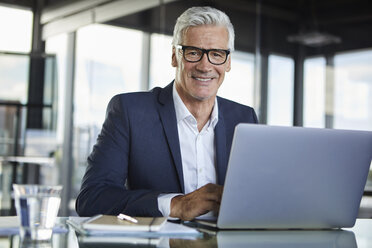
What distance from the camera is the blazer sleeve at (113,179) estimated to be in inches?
60.1

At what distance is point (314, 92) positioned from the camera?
511 cm

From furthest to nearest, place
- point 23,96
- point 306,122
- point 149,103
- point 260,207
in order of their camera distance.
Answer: point 306,122 → point 23,96 → point 149,103 → point 260,207

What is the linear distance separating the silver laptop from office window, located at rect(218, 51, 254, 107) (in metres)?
3.57

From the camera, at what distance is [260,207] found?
1292 millimetres

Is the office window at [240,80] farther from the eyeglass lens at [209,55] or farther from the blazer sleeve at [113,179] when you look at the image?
the blazer sleeve at [113,179]

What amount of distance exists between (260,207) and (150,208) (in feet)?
1.15

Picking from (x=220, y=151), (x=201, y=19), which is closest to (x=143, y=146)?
(x=220, y=151)

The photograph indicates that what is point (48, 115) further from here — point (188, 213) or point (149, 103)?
point (188, 213)

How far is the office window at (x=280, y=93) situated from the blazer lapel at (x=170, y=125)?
10.7 feet

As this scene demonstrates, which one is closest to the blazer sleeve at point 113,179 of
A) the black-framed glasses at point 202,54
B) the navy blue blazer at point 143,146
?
the navy blue blazer at point 143,146

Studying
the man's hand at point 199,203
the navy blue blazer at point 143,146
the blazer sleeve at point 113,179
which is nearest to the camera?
the man's hand at point 199,203

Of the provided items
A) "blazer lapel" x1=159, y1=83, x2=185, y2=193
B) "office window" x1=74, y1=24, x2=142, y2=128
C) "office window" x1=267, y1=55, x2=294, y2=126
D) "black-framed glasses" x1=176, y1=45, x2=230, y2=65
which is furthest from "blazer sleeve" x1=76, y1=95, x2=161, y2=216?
"office window" x1=267, y1=55, x2=294, y2=126

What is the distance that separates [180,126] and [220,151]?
0.20 meters

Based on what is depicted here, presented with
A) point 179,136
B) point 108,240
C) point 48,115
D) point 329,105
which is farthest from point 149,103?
point 329,105
